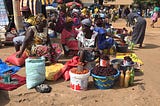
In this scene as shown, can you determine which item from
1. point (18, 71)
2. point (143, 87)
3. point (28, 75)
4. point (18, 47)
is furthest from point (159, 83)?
point (18, 47)

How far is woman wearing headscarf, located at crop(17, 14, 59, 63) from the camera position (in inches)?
254

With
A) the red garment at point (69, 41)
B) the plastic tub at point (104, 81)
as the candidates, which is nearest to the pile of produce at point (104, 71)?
the plastic tub at point (104, 81)

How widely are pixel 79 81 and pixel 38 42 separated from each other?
1.81 meters

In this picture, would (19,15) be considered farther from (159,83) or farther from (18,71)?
(159,83)

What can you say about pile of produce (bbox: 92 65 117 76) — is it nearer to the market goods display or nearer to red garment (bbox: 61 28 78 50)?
the market goods display

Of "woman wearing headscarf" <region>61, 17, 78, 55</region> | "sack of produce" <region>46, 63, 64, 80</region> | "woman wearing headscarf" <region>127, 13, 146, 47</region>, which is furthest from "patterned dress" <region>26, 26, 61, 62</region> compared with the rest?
"woman wearing headscarf" <region>127, 13, 146, 47</region>

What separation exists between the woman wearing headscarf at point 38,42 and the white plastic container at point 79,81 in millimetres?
1433

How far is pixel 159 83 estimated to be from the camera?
5.87 metres

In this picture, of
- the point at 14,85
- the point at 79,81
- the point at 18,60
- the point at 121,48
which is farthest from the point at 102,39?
the point at 14,85

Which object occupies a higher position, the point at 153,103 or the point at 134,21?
the point at 134,21

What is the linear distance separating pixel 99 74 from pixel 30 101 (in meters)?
1.32

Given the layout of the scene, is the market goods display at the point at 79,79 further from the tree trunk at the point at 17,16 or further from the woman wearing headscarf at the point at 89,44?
the tree trunk at the point at 17,16

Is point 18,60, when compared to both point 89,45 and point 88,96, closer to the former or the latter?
point 89,45

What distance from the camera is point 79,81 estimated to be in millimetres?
5262
